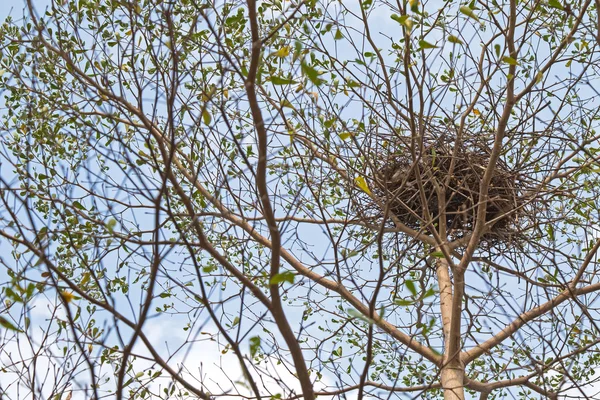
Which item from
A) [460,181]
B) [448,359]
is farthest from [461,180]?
[448,359]

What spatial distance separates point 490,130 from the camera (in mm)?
4500

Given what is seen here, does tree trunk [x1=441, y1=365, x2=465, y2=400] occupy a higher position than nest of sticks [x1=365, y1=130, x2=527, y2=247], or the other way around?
nest of sticks [x1=365, y1=130, x2=527, y2=247]

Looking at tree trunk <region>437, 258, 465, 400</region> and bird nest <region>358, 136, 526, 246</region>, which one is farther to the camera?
bird nest <region>358, 136, 526, 246</region>

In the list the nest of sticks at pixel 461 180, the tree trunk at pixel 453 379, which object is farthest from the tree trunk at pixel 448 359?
the nest of sticks at pixel 461 180

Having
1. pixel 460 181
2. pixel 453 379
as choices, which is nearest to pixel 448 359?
pixel 453 379

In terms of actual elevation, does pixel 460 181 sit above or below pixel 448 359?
above

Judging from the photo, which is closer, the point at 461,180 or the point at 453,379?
the point at 453,379

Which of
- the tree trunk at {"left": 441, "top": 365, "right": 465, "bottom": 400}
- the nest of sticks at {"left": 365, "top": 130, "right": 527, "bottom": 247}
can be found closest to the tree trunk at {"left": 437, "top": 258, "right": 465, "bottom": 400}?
the tree trunk at {"left": 441, "top": 365, "right": 465, "bottom": 400}

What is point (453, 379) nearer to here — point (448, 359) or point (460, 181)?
point (448, 359)

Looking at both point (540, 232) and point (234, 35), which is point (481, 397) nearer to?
point (540, 232)

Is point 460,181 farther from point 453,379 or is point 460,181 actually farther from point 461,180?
point 453,379

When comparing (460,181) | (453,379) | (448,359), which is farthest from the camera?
(460,181)

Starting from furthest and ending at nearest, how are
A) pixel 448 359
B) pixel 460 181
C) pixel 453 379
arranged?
pixel 460 181 → pixel 453 379 → pixel 448 359

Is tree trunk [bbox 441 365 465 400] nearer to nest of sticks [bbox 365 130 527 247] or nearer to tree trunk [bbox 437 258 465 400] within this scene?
tree trunk [bbox 437 258 465 400]
